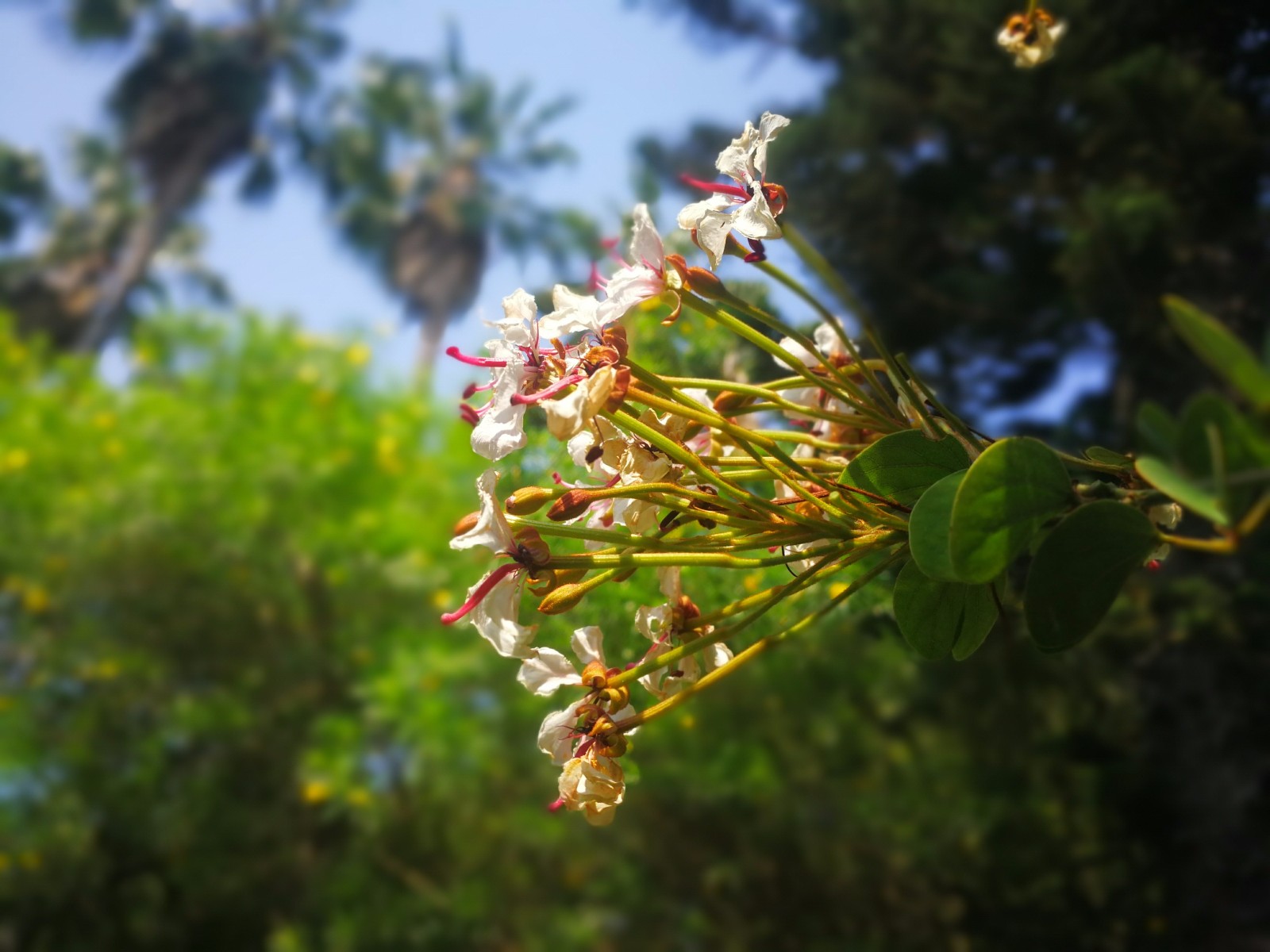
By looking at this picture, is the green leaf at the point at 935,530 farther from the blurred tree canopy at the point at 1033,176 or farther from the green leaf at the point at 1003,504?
the blurred tree canopy at the point at 1033,176

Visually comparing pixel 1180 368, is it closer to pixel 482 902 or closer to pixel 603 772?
pixel 603 772

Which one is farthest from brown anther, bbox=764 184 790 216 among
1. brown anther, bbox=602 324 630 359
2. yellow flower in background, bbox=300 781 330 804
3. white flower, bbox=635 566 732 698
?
yellow flower in background, bbox=300 781 330 804

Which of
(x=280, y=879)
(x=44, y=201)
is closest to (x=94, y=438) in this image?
(x=280, y=879)

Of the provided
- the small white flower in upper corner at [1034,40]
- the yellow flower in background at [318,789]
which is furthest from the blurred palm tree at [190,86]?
the small white flower in upper corner at [1034,40]

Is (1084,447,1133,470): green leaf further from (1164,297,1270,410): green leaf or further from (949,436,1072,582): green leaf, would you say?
(1164,297,1270,410): green leaf

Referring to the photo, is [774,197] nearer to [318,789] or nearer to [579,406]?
[579,406]

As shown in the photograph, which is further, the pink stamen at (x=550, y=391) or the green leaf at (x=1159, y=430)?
the pink stamen at (x=550, y=391)
